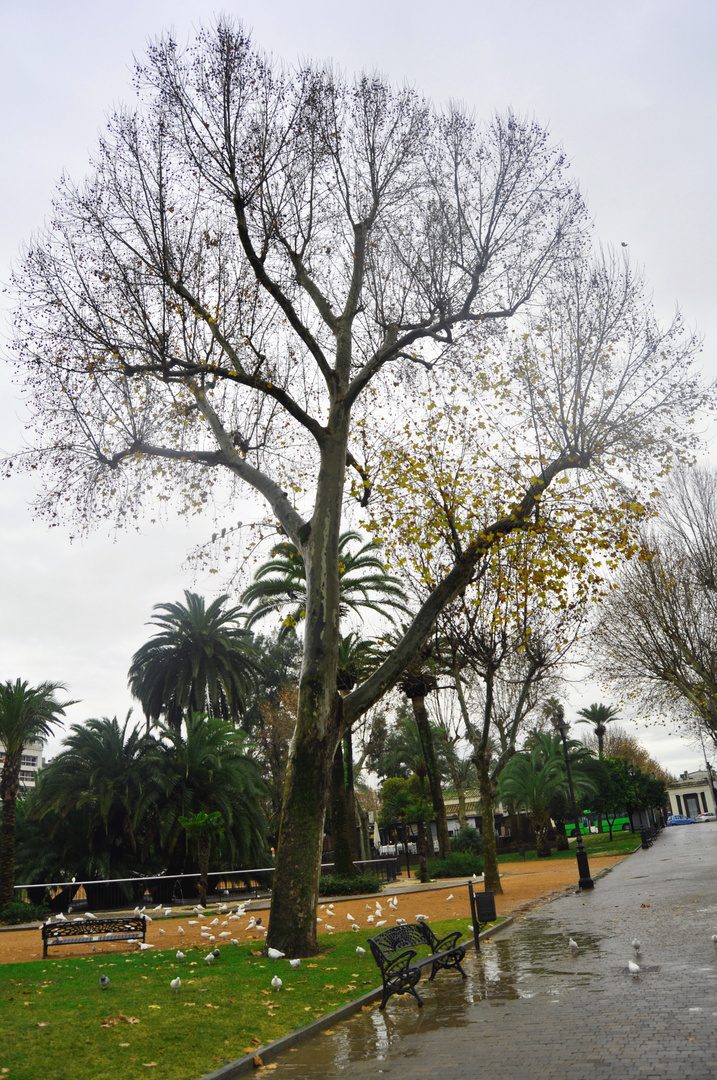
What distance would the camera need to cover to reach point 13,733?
23.2 metres

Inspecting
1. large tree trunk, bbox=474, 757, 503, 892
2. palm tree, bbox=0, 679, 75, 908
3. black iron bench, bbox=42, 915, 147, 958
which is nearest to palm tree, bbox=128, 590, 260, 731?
palm tree, bbox=0, 679, 75, 908

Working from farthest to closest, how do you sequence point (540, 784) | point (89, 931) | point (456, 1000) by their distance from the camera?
point (540, 784) → point (89, 931) → point (456, 1000)

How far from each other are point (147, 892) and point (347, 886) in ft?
24.6

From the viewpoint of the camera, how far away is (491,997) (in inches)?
331

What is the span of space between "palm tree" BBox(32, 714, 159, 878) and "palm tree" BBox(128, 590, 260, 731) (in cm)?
634

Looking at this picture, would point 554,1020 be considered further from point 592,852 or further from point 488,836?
point 592,852

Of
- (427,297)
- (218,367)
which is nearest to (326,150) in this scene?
(427,297)

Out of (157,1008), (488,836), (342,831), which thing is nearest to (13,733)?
(342,831)

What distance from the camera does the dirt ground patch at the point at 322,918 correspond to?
45.5 ft

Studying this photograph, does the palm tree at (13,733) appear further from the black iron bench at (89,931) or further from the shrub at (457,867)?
the shrub at (457,867)

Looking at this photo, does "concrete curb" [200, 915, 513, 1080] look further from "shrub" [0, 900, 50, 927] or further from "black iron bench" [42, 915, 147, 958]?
"shrub" [0, 900, 50, 927]

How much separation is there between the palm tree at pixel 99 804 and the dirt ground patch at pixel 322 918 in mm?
6358

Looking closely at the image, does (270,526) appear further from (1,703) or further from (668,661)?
(668,661)

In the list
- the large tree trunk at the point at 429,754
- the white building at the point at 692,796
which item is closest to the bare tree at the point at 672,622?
the large tree trunk at the point at 429,754
